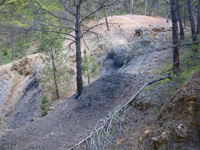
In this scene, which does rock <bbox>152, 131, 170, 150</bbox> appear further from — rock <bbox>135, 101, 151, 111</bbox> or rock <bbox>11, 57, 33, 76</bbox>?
rock <bbox>11, 57, 33, 76</bbox>

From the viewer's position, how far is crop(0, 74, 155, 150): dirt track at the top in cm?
546

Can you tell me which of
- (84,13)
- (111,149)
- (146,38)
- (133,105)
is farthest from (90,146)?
(146,38)

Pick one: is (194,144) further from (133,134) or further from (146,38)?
(146,38)

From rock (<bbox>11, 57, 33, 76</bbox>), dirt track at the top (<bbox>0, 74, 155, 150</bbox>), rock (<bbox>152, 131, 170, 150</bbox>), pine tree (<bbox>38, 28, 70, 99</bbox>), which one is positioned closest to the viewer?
rock (<bbox>152, 131, 170, 150</bbox>)

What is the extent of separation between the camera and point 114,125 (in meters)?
4.47

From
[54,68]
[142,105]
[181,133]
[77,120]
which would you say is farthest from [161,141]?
[54,68]

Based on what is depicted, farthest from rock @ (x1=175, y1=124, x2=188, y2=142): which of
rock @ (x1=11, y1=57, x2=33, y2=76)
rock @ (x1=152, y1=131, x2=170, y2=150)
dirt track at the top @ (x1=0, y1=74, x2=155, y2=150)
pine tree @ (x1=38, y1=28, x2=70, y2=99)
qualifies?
rock @ (x1=11, y1=57, x2=33, y2=76)

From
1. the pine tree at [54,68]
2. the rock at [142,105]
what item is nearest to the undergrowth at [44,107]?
the pine tree at [54,68]

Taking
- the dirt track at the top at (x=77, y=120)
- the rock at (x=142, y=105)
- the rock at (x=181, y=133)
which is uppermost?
the rock at (x=181, y=133)

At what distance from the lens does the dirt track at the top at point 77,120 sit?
5461 millimetres

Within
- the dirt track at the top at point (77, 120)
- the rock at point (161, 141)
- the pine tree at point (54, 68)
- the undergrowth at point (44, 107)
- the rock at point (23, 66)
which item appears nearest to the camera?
the rock at point (161, 141)

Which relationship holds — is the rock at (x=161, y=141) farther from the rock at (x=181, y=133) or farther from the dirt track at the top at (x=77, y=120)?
the dirt track at the top at (x=77, y=120)

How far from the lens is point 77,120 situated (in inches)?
249

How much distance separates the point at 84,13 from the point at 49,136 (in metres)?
6.12
